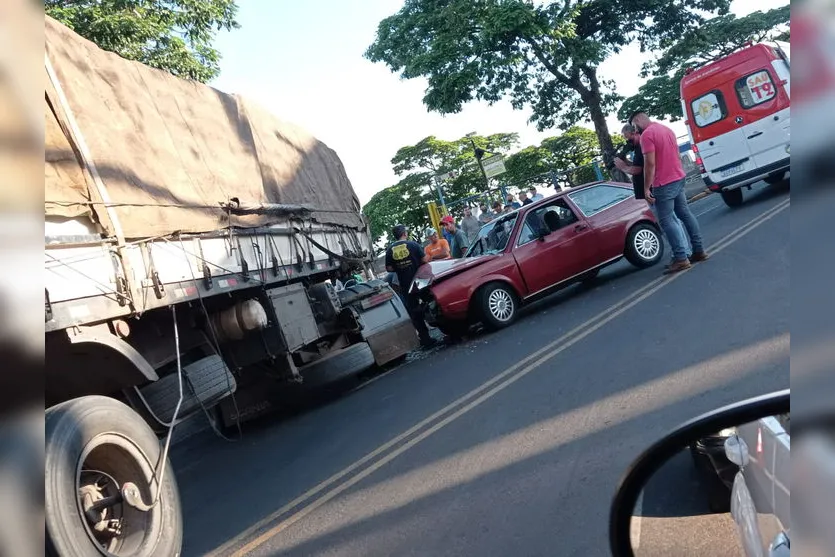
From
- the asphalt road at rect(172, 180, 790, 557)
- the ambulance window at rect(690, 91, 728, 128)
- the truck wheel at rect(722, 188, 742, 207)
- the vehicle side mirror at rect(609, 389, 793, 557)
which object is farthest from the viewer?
the truck wheel at rect(722, 188, 742, 207)

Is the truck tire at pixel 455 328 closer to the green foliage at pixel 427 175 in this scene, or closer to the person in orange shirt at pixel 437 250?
the person in orange shirt at pixel 437 250

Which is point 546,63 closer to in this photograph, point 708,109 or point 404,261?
point 708,109

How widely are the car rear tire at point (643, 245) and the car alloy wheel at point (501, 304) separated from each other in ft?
6.60

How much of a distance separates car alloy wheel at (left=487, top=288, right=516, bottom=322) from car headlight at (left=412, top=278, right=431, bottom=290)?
0.90 metres

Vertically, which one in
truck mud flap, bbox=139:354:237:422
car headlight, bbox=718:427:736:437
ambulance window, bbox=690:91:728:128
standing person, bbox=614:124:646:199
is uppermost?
ambulance window, bbox=690:91:728:128

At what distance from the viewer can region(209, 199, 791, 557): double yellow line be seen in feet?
14.1

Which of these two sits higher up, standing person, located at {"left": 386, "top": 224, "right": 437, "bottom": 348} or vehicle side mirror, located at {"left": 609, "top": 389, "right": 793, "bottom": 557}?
standing person, located at {"left": 386, "top": 224, "right": 437, "bottom": 348}

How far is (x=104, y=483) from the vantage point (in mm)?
3250

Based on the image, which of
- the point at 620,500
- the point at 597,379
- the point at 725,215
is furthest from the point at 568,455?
the point at 725,215

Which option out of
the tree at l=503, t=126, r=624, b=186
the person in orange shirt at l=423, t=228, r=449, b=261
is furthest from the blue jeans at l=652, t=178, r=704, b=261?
the tree at l=503, t=126, r=624, b=186

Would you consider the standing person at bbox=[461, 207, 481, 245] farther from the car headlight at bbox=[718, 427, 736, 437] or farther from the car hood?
the car headlight at bbox=[718, 427, 736, 437]

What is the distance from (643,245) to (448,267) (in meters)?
2.97

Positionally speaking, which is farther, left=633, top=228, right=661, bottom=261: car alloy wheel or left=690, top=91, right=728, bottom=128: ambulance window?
left=690, top=91, right=728, bottom=128: ambulance window

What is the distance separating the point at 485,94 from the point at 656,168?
13817 mm
